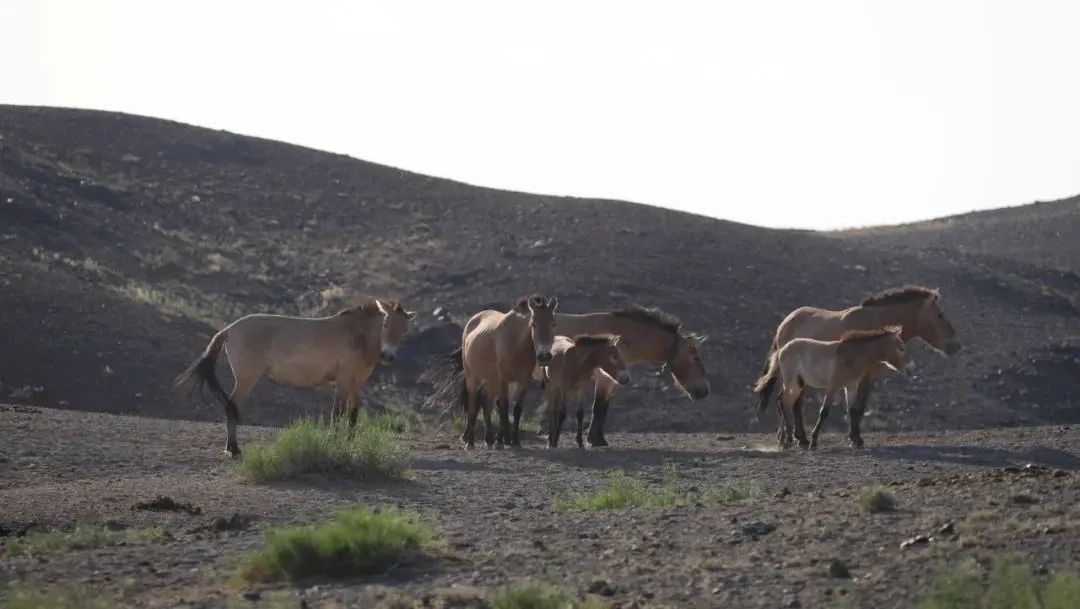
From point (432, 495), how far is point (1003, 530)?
21.6 ft

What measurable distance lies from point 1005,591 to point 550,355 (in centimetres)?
1228

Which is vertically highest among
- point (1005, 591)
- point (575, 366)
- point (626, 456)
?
point (575, 366)

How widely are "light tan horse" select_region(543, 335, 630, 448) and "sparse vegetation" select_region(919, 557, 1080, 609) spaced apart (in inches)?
512

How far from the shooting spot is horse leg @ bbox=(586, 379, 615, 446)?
23.5 metres

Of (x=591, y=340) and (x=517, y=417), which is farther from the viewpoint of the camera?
(x=591, y=340)

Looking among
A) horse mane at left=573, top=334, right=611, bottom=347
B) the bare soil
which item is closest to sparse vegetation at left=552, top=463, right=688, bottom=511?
the bare soil

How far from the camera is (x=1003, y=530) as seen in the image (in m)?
11.1

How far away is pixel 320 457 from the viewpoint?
17047mm

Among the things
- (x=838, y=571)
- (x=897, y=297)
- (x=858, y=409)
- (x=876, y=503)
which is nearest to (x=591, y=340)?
(x=858, y=409)

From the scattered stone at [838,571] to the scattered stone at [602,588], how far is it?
55.7 inches

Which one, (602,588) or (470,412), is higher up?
(602,588)

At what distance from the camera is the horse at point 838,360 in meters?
22.0

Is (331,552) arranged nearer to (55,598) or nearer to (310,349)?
(55,598)

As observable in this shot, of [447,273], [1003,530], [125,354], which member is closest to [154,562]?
[1003,530]
